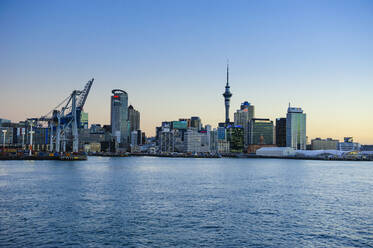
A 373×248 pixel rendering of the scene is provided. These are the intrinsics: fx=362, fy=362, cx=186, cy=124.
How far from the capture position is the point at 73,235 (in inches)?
1137

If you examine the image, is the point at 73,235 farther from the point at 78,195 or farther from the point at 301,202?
the point at 301,202

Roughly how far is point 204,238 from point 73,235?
34.2 ft

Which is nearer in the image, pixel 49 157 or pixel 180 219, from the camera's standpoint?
pixel 180 219

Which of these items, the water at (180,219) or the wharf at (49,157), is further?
the wharf at (49,157)

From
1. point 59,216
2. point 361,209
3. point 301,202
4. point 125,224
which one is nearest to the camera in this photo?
point 125,224

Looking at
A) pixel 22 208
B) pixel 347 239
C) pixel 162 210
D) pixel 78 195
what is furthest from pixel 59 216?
pixel 347 239

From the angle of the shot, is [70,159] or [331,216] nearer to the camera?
[331,216]

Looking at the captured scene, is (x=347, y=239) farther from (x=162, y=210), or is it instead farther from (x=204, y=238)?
(x=162, y=210)

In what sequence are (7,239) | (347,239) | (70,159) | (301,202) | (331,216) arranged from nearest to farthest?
(7,239) < (347,239) < (331,216) < (301,202) < (70,159)

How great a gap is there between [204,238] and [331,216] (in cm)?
1688

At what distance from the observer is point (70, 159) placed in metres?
170

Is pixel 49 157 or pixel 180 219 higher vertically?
pixel 49 157

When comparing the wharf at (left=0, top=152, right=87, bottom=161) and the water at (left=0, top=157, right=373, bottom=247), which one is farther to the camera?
the wharf at (left=0, top=152, right=87, bottom=161)

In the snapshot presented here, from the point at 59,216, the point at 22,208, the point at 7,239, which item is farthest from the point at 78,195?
the point at 7,239
